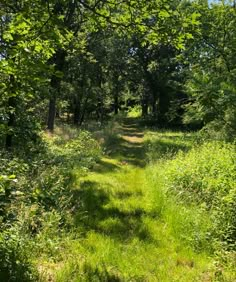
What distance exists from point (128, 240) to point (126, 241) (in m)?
0.05

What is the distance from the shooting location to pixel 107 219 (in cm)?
688

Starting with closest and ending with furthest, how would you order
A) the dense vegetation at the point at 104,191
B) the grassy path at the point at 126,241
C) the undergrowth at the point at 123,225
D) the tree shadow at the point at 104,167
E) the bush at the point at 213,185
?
1. the dense vegetation at the point at 104,191
2. the undergrowth at the point at 123,225
3. the grassy path at the point at 126,241
4. the bush at the point at 213,185
5. the tree shadow at the point at 104,167

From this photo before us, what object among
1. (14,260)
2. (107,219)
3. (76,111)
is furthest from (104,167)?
(76,111)

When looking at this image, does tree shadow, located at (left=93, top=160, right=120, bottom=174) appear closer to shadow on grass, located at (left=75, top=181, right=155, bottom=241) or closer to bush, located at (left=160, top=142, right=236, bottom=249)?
bush, located at (left=160, top=142, right=236, bottom=249)

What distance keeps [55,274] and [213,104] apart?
5.37m

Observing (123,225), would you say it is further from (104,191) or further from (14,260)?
(14,260)

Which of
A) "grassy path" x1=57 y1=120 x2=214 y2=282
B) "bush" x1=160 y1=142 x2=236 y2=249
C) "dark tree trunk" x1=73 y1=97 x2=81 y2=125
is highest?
"dark tree trunk" x1=73 y1=97 x2=81 y2=125

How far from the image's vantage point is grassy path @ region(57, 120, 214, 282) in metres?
4.70

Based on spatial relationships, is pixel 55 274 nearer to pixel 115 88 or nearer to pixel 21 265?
pixel 21 265

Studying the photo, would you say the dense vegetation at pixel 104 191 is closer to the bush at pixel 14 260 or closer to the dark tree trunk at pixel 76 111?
the bush at pixel 14 260

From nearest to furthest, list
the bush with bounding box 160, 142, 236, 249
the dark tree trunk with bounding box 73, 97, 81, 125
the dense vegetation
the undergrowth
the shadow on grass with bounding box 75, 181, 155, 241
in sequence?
1. the dense vegetation
2. the undergrowth
3. the bush with bounding box 160, 142, 236, 249
4. the shadow on grass with bounding box 75, 181, 155, 241
5. the dark tree trunk with bounding box 73, 97, 81, 125

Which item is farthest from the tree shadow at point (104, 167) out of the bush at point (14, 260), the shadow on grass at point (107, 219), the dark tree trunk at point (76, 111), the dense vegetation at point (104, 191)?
the dark tree trunk at point (76, 111)

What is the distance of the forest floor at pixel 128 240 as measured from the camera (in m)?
4.70

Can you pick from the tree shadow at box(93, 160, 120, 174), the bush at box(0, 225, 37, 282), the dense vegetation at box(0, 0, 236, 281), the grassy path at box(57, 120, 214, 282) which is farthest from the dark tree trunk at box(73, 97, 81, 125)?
the bush at box(0, 225, 37, 282)
